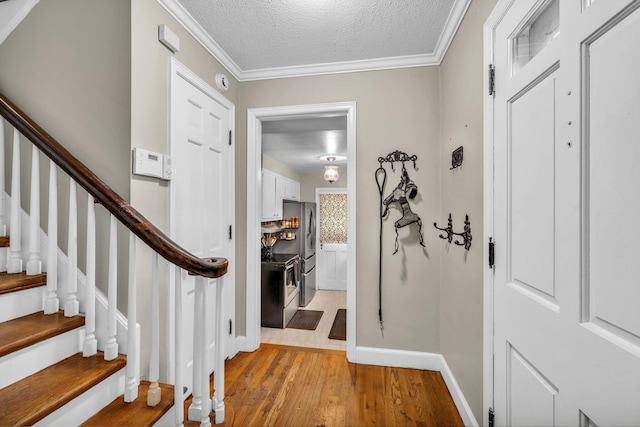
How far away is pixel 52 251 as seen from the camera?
137 cm

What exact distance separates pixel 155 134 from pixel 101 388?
127 cm

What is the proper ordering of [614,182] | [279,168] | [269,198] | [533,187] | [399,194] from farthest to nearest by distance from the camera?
[279,168], [269,198], [399,194], [533,187], [614,182]

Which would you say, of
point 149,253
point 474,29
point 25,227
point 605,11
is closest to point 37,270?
point 25,227

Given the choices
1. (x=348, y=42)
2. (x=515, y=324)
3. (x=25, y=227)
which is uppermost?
(x=348, y=42)

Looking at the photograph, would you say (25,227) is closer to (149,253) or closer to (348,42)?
(149,253)

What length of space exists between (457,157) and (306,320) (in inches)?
117

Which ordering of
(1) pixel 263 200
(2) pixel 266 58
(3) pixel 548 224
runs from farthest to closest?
(1) pixel 263 200 → (2) pixel 266 58 → (3) pixel 548 224

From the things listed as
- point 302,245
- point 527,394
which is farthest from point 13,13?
point 302,245

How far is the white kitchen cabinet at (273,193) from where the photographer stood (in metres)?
4.14

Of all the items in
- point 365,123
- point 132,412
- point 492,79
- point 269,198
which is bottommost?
point 132,412

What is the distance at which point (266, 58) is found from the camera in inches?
90.5

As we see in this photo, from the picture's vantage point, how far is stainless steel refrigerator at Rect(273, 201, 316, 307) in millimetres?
4739

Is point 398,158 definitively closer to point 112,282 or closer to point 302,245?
point 112,282

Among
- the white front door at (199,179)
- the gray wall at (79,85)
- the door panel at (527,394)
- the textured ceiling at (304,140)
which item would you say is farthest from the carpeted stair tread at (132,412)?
the textured ceiling at (304,140)
